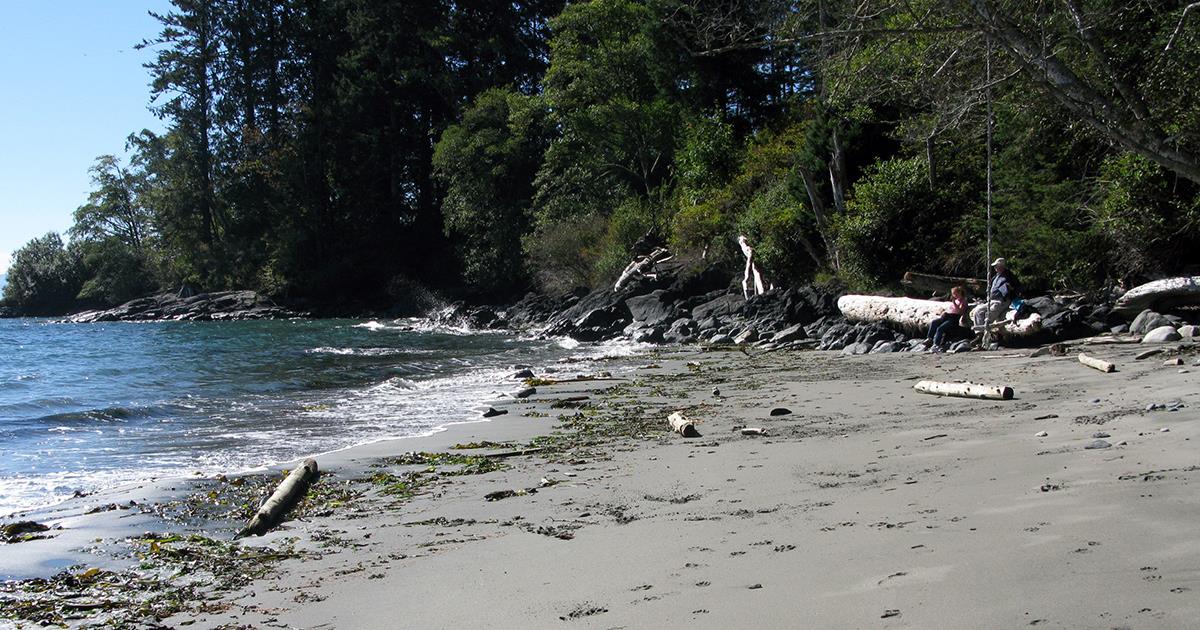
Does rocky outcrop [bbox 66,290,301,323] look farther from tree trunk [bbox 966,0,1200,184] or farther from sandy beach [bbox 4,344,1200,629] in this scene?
tree trunk [bbox 966,0,1200,184]

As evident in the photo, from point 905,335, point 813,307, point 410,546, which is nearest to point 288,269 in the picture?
point 813,307

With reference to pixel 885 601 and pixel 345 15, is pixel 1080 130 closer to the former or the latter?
pixel 885 601

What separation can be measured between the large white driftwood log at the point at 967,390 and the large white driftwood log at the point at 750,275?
1491 centimetres

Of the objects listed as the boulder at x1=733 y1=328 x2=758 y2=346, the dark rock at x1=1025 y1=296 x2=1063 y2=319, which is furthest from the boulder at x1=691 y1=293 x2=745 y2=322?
the dark rock at x1=1025 y1=296 x2=1063 y2=319

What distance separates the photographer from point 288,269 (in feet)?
173

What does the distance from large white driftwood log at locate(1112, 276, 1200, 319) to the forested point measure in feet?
3.27

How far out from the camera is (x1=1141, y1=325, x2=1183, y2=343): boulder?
1262cm

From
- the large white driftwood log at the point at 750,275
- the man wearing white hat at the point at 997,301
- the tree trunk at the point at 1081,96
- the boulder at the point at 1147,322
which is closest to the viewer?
the tree trunk at the point at 1081,96

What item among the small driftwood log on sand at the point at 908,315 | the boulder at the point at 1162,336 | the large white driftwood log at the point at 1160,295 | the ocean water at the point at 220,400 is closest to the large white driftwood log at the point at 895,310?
the small driftwood log on sand at the point at 908,315

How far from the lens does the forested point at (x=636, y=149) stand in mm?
11227

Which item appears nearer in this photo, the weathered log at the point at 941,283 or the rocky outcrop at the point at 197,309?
the weathered log at the point at 941,283

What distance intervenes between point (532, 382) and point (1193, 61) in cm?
1107

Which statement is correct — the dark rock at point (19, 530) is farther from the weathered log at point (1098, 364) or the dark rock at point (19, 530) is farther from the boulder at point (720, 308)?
the boulder at point (720, 308)

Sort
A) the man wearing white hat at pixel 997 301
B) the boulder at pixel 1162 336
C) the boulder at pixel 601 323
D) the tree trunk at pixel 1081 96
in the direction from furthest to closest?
the boulder at pixel 601 323
the man wearing white hat at pixel 997 301
the boulder at pixel 1162 336
the tree trunk at pixel 1081 96
